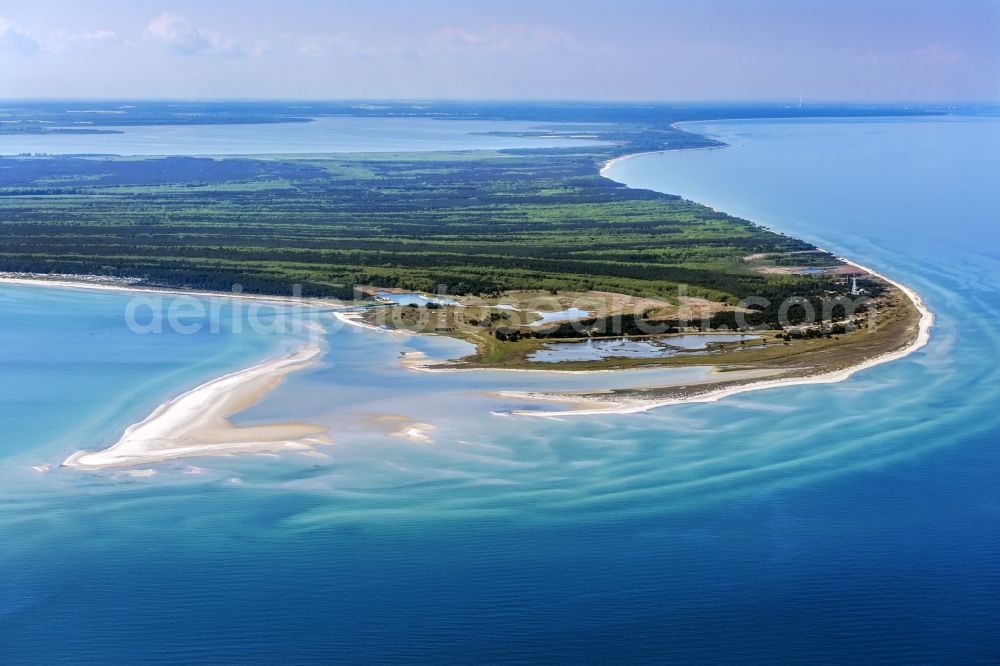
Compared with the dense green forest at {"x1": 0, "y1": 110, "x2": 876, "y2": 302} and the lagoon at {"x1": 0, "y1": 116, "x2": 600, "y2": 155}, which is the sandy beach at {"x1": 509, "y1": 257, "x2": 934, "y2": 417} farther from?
the lagoon at {"x1": 0, "y1": 116, "x2": 600, "y2": 155}

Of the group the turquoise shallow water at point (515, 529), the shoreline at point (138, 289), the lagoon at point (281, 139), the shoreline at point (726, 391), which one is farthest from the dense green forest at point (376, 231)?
the lagoon at point (281, 139)

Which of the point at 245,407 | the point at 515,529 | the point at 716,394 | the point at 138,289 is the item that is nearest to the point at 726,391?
the point at 716,394

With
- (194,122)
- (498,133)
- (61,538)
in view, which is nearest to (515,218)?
(61,538)

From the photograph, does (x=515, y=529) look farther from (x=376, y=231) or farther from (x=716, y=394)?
(x=376, y=231)

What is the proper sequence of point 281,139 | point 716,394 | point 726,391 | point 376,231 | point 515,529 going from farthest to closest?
1. point 281,139
2. point 376,231
3. point 726,391
4. point 716,394
5. point 515,529

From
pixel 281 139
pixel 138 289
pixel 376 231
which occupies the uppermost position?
pixel 281 139

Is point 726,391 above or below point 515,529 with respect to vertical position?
above

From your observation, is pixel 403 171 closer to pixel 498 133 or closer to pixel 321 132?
pixel 498 133
